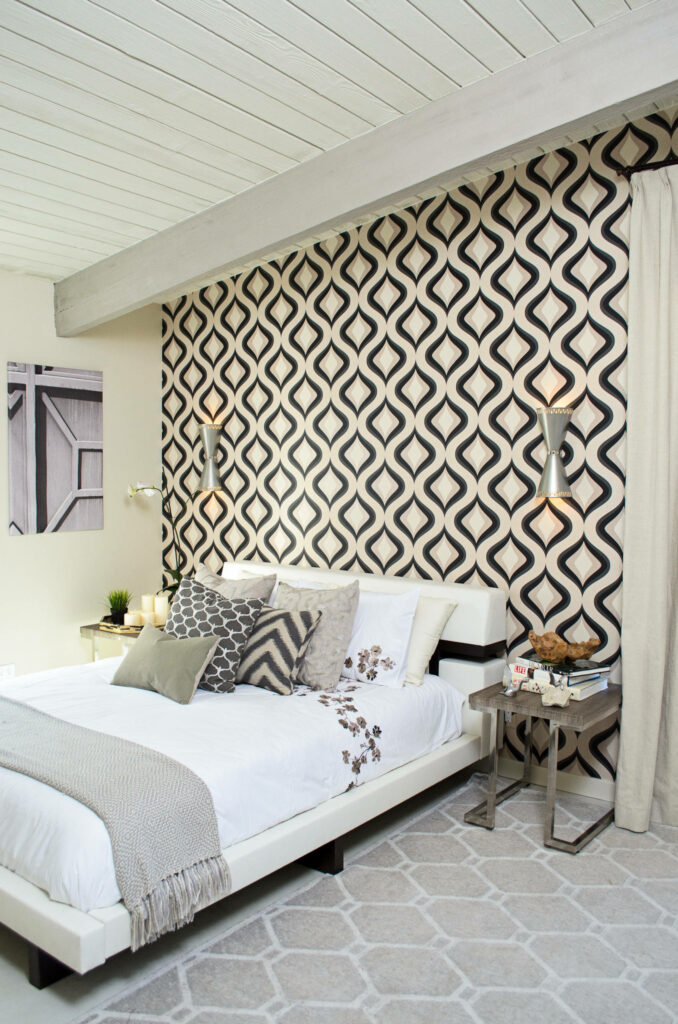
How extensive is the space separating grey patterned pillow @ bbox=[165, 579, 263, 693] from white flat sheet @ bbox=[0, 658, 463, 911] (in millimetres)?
85

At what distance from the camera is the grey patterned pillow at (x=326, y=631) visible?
335 cm

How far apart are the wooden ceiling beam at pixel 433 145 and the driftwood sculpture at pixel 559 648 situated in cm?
185

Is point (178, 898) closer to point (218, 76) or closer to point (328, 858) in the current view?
point (328, 858)

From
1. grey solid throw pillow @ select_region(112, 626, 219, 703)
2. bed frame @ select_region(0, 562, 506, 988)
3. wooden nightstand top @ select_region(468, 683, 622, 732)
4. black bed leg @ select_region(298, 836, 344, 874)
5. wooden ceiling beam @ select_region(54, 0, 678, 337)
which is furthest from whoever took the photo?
grey solid throw pillow @ select_region(112, 626, 219, 703)

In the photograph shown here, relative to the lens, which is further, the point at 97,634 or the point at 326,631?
the point at 97,634

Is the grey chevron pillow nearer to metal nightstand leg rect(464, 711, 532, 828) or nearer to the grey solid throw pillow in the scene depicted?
the grey solid throw pillow

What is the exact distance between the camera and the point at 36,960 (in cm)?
213

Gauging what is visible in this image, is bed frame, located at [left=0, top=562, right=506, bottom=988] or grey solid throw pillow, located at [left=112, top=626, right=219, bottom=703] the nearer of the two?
bed frame, located at [left=0, top=562, right=506, bottom=988]

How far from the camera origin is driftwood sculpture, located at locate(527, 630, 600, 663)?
3229 mm

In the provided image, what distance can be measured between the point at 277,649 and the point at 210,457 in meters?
1.91

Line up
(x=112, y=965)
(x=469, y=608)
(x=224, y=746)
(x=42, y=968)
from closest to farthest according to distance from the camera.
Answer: (x=42, y=968) → (x=112, y=965) → (x=224, y=746) → (x=469, y=608)

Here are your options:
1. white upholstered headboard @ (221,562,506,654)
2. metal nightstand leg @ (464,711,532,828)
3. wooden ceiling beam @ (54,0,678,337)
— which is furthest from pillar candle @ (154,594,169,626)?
metal nightstand leg @ (464,711,532,828)

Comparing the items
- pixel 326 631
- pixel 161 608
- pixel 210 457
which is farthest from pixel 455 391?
pixel 161 608

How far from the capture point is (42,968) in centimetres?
213
